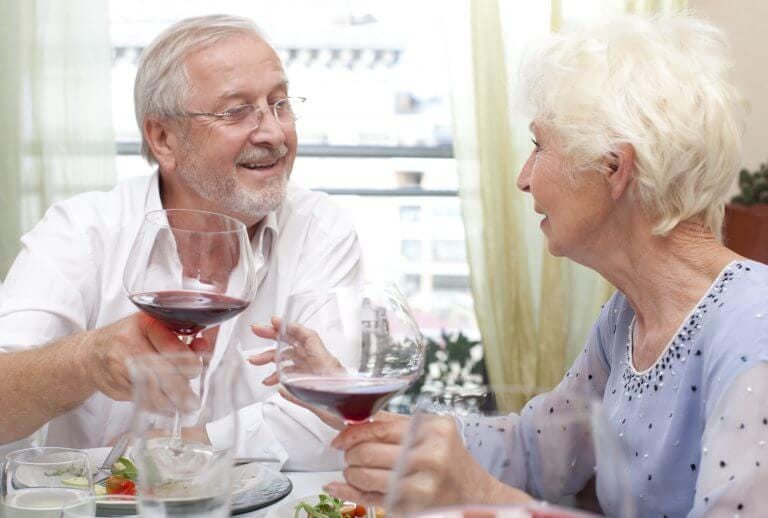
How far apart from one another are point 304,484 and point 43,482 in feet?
1.51

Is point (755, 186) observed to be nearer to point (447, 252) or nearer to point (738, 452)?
point (447, 252)

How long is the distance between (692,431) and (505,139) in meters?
2.21

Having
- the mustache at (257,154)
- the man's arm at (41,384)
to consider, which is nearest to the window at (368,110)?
the mustache at (257,154)

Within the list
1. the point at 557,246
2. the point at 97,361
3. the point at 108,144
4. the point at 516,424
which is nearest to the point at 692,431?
the point at 557,246

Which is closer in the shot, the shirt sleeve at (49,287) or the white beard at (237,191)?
the shirt sleeve at (49,287)

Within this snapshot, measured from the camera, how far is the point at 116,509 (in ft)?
4.18

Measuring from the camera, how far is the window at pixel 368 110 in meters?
3.82

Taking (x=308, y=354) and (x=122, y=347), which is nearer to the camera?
(x=308, y=354)

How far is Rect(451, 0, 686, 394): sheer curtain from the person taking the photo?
347 centimetres

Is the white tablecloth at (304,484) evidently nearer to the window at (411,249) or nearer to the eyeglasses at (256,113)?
the eyeglasses at (256,113)

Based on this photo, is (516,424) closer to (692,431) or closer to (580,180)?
(692,431)

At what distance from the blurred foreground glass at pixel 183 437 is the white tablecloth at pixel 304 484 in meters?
0.49

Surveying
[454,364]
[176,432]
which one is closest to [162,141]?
[176,432]

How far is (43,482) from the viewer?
3.88 feet
